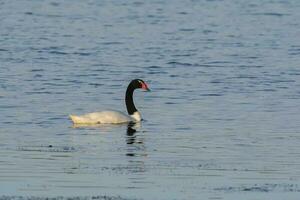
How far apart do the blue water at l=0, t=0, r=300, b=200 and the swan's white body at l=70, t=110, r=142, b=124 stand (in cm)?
20

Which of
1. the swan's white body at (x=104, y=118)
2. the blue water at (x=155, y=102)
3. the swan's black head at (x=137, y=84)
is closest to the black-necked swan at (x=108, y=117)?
the swan's white body at (x=104, y=118)

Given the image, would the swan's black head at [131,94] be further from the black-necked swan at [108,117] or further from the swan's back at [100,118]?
the swan's back at [100,118]

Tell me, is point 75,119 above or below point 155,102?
above

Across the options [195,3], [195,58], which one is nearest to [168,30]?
[195,58]

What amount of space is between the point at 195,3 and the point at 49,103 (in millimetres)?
33405

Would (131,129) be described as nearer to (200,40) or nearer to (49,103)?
(49,103)

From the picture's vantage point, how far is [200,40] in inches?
1613

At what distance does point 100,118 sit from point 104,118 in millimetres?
72

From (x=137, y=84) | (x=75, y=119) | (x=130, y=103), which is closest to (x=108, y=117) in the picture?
(x=75, y=119)

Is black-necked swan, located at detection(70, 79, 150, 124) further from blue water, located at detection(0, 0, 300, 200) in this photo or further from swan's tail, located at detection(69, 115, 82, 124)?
blue water, located at detection(0, 0, 300, 200)

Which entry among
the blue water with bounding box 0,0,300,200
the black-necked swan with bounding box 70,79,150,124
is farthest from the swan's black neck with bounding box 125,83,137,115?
the blue water with bounding box 0,0,300,200

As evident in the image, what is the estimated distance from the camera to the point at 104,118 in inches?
889

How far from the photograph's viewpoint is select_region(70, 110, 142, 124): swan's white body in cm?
2223

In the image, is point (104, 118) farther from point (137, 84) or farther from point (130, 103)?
point (137, 84)
